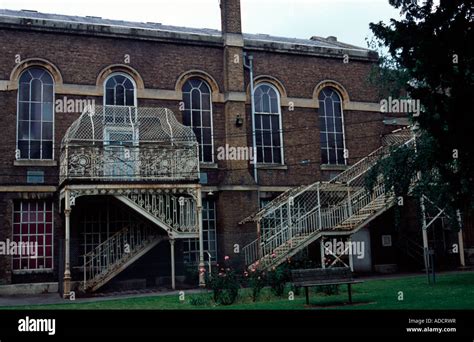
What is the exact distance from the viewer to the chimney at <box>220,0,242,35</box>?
75.8 ft

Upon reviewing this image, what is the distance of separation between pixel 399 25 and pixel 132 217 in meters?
12.5

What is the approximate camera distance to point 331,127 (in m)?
24.6

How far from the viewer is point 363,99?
82.8 ft

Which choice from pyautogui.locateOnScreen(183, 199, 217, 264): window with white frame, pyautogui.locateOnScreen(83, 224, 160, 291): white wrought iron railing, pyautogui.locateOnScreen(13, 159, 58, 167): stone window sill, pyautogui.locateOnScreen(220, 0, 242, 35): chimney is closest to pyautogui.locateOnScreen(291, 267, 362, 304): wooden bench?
pyautogui.locateOnScreen(83, 224, 160, 291): white wrought iron railing

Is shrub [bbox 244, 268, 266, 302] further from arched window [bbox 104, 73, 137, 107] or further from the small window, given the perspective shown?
the small window

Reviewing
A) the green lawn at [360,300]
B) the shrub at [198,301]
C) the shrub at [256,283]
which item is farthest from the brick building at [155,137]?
the shrub at [198,301]

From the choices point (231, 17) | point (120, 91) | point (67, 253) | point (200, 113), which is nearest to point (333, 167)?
point (200, 113)

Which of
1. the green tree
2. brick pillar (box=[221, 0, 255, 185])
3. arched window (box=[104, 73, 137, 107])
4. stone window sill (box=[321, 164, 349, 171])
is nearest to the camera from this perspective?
the green tree

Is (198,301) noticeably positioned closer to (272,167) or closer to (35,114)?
(272,167)

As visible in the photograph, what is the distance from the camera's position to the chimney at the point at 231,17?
23094 mm

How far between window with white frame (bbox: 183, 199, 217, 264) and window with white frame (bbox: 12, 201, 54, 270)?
5070 mm

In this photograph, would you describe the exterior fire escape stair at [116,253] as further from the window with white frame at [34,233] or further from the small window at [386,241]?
the small window at [386,241]
